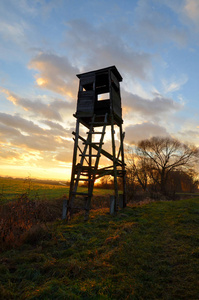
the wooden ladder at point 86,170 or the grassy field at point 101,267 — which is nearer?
the grassy field at point 101,267

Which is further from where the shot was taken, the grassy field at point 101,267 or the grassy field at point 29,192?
the grassy field at point 29,192

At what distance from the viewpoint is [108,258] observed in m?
3.95

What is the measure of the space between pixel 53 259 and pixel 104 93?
35.9 feet

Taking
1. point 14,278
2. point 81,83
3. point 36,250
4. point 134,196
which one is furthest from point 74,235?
point 134,196

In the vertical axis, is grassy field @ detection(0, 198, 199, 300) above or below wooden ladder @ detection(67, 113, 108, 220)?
below

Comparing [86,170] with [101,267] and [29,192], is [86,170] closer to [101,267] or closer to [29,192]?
[29,192]

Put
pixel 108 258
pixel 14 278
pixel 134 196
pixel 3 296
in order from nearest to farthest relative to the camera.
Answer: pixel 3 296 → pixel 14 278 → pixel 108 258 → pixel 134 196

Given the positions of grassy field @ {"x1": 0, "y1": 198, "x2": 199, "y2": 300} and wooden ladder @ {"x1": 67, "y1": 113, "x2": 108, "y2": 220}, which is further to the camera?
wooden ladder @ {"x1": 67, "y1": 113, "x2": 108, "y2": 220}

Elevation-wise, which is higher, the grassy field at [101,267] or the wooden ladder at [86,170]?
the wooden ladder at [86,170]

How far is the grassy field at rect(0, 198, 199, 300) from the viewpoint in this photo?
9.34ft

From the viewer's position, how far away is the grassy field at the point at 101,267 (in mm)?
2848

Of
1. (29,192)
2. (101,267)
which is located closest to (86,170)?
(29,192)

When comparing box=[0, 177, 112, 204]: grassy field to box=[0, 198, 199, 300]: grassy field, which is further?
box=[0, 177, 112, 204]: grassy field

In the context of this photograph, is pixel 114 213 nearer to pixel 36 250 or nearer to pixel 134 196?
pixel 36 250
